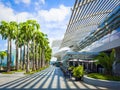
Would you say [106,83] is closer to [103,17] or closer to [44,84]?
[44,84]

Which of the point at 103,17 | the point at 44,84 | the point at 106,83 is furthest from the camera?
the point at 103,17

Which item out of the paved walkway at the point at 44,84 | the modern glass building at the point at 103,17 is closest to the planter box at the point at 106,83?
the paved walkway at the point at 44,84

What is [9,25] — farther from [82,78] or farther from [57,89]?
[57,89]

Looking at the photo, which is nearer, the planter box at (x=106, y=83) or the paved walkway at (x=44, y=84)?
the planter box at (x=106, y=83)

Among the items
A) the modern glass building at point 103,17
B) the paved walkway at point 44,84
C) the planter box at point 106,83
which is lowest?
the paved walkway at point 44,84

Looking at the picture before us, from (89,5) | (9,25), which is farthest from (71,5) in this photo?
(9,25)

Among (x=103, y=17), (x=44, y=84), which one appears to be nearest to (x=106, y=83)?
(x=44, y=84)

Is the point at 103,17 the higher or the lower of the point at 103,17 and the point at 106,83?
the higher

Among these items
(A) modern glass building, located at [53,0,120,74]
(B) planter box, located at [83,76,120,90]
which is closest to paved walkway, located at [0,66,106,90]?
(B) planter box, located at [83,76,120,90]

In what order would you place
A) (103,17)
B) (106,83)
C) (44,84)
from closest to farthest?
1. (106,83)
2. (44,84)
3. (103,17)

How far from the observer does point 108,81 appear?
19812 mm

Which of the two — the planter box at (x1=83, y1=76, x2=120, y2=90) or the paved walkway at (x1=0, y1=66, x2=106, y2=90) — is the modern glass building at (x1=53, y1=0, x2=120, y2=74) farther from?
the paved walkway at (x1=0, y1=66, x2=106, y2=90)

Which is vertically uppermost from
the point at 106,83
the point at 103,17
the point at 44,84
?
the point at 103,17

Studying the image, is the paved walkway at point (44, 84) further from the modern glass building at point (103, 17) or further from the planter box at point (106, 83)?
the modern glass building at point (103, 17)
